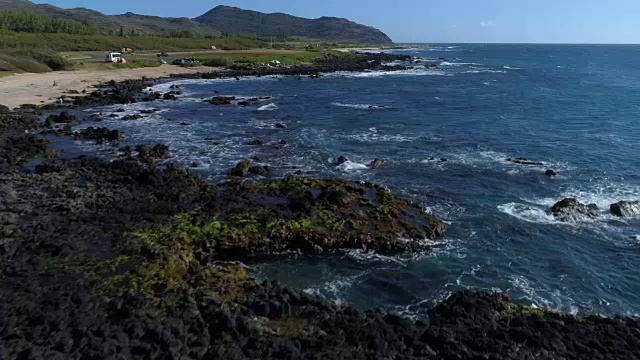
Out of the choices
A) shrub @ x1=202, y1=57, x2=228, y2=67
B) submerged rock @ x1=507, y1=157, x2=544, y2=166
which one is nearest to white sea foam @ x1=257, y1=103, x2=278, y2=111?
submerged rock @ x1=507, y1=157, x2=544, y2=166

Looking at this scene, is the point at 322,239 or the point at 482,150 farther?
the point at 482,150

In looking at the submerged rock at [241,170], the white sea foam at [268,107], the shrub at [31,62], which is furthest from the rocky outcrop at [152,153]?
the shrub at [31,62]

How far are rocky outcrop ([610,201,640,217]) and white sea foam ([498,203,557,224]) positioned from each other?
4063 millimetres

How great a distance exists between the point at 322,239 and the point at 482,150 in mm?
23980

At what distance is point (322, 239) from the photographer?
73.0ft

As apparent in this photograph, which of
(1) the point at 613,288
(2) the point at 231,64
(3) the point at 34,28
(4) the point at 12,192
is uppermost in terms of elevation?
(3) the point at 34,28

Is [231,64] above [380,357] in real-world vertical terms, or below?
above

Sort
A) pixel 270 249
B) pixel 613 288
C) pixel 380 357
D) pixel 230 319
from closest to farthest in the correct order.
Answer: pixel 380 357 → pixel 230 319 → pixel 613 288 → pixel 270 249

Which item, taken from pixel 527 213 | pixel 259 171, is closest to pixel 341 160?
pixel 259 171

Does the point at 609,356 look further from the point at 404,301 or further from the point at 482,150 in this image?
the point at 482,150

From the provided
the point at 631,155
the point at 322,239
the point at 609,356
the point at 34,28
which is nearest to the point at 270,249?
the point at 322,239

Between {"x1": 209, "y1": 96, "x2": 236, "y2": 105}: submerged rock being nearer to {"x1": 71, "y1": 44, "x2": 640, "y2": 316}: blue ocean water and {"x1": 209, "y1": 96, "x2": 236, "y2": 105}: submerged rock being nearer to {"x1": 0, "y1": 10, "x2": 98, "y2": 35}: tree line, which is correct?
{"x1": 71, "y1": 44, "x2": 640, "y2": 316}: blue ocean water

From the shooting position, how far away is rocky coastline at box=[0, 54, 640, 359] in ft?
47.0

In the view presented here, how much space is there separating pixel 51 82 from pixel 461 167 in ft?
205
